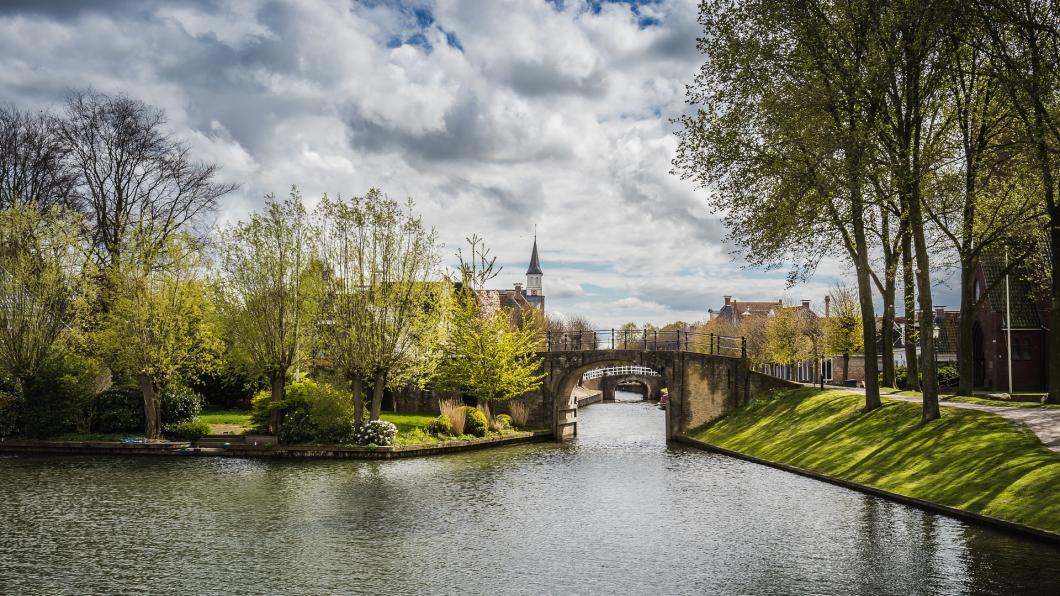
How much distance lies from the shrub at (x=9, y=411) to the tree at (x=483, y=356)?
18459mm

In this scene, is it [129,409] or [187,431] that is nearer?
[187,431]

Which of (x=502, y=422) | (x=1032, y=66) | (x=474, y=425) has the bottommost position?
(x=502, y=422)

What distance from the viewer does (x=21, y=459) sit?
1189 inches

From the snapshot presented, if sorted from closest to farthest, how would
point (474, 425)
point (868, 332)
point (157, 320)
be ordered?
1. point (868, 332)
2. point (157, 320)
3. point (474, 425)

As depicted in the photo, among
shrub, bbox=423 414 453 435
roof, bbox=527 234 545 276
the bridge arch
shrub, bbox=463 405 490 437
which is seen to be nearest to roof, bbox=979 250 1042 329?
the bridge arch

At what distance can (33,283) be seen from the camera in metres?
34.0

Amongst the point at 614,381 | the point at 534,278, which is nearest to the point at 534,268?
the point at 534,278

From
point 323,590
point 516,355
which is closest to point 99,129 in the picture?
point 516,355

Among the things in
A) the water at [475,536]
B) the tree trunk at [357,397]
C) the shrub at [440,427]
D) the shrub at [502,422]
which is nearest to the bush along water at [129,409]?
the water at [475,536]

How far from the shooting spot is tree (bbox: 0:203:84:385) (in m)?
33.6

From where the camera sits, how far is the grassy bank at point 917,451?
731 inches

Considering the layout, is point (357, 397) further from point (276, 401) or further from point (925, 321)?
point (925, 321)

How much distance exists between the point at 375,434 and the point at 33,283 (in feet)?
54.7

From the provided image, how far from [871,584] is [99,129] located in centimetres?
4222
